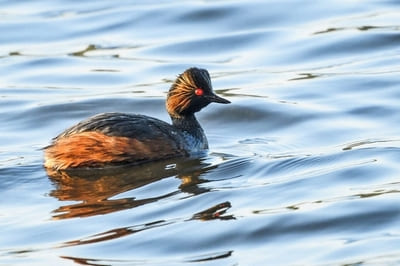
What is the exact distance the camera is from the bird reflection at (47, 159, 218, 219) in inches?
388

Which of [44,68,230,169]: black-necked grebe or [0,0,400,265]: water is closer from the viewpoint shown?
[0,0,400,265]: water

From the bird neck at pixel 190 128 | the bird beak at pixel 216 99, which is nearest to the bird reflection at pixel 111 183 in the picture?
the bird neck at pixel 190 128

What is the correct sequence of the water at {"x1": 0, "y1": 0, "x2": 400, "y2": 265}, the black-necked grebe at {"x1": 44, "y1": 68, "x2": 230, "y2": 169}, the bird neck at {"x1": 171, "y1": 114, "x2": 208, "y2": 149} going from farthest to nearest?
1. the bird neck at {"x1": 171, "y1": 114, "x2": 208, "y2": 149}
2. the black-necked grebe at {"x1": 44, "y1": 68, "x2": 230, "y2": 169}
3. the water at {"x1": 0, "y1": 0, "x2": 400, "y2": 265}

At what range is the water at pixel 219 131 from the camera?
28.6 feet

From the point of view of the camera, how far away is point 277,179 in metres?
10.4

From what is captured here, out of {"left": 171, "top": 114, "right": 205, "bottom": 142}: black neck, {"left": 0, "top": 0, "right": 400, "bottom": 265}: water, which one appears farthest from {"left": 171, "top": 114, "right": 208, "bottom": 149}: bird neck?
{"left": 0, "top": 0, "right": 400, "bottom": 265}: water

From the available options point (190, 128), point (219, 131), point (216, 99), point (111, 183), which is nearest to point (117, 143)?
point (111, 183)

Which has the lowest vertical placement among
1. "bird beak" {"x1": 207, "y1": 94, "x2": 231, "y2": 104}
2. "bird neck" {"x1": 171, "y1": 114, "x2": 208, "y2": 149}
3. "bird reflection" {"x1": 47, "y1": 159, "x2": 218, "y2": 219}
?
"bird reflection" {"x1": 47, "y1": 159, "x2": 218, "y2": 219}

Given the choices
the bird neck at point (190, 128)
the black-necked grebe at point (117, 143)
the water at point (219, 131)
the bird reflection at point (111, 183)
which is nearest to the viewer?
the water at point (219, 131)

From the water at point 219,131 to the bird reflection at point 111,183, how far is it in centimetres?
2

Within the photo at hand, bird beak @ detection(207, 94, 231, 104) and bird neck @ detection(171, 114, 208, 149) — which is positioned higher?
bird beak @ detection(207, 94, 231, 104)

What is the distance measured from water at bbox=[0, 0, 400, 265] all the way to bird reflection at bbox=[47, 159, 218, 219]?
0.08ft

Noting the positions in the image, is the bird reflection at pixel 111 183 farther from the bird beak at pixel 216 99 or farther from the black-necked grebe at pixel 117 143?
the bird beak at pixel 216 99

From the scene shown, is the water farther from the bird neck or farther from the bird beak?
the bird beak
